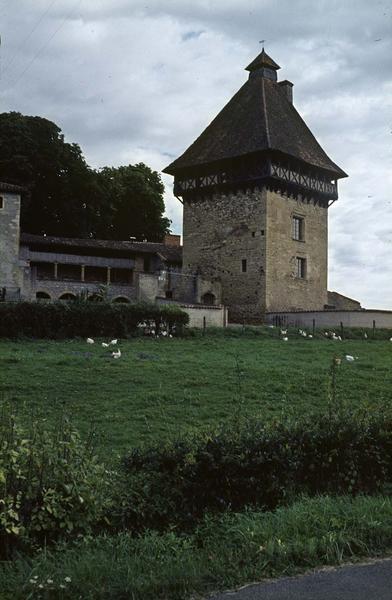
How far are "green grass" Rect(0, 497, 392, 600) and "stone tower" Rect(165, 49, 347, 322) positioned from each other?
31774 mm

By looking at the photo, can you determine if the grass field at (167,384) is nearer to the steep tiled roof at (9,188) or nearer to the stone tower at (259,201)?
the stone tower at (259,201)

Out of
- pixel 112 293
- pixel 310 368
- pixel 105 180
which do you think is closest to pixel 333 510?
pixel 310 368

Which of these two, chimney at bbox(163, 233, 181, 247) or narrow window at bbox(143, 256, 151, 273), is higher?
chimney at bbox(163, 233, 181, 247)

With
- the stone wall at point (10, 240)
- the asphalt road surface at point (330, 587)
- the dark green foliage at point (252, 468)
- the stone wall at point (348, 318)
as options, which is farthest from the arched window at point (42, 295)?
the asphalt road surface at point (330, 587)

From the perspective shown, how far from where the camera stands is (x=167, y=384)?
13414 millimetres

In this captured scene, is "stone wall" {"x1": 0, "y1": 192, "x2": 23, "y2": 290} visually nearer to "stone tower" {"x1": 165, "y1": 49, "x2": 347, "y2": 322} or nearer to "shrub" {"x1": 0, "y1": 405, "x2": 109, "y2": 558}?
"stone tower" {"x1": 165, "y1": 49, "x2": 347, "y2": 322}

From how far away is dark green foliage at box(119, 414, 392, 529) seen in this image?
20.7 ft

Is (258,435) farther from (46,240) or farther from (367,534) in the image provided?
(46,240)

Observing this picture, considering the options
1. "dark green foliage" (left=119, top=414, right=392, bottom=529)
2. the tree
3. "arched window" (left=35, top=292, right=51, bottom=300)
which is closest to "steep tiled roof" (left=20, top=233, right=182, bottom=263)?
"arched window" (left=35, top=292, right=51, bottom=300)

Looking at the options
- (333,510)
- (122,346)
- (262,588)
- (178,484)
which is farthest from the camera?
(122,346)

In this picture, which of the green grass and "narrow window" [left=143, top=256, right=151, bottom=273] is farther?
"narrow window" [left=143, top=256, right=151, bottom=273]

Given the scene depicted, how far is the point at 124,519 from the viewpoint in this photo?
6.02 m

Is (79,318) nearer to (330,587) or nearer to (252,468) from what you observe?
(252,468)

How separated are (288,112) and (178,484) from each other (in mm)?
39512
